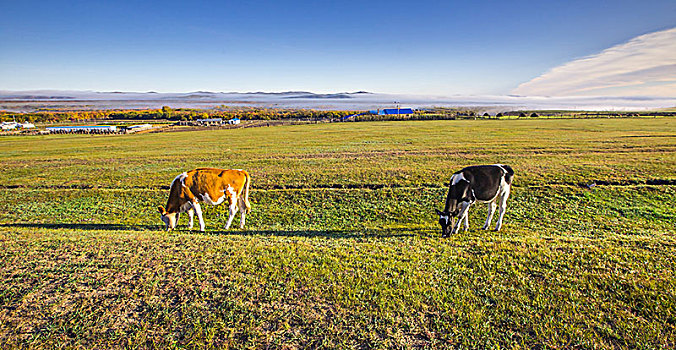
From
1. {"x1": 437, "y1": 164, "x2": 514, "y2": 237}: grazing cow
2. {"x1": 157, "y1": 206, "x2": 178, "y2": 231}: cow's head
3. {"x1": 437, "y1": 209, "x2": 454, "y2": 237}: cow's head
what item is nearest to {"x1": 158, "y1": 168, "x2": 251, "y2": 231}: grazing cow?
{"x1": 157, "y1": 206, "x2": 178, "y2": 231}: cow's head

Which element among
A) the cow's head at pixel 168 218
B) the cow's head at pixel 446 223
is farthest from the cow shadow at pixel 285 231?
the cow's head at pixel 446 223

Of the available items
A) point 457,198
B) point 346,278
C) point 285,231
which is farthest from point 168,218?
point 457,198

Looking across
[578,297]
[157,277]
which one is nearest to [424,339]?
[578,297]

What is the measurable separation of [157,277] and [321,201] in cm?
1031

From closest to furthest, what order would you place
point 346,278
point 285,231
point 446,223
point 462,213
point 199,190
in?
point 346,278 < point 446,223 < point 462,213 < point 199,190 < point 285,231

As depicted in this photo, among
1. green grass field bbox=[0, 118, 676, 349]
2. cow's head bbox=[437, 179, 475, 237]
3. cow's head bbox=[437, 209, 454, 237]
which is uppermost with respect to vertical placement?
cow's head bbox=[437, 179, 475, 237]

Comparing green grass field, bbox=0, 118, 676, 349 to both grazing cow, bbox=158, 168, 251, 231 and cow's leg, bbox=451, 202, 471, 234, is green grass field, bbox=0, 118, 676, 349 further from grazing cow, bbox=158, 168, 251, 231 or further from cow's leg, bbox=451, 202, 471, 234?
grazing cow, bbox=158, 168, 251, 231

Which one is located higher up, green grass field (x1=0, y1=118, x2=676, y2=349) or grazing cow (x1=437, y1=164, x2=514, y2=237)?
grazing cow (x1=437, y1=164, x2=514, y2=237)

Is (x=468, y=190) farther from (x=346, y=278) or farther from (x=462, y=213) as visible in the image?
(x=346, y=278)

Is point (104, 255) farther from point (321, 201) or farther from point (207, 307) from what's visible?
point (321, 201)

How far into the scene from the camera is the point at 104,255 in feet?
28.6

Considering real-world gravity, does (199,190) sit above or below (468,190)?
below

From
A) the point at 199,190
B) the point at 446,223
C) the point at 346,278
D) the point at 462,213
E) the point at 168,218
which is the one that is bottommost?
the point at 168,218

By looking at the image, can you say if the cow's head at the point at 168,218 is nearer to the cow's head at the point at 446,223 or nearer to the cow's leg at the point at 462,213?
the cow's head at the point at 446,223
